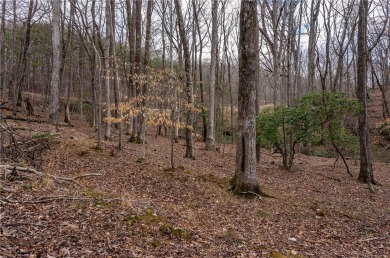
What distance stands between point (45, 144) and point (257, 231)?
645 cm

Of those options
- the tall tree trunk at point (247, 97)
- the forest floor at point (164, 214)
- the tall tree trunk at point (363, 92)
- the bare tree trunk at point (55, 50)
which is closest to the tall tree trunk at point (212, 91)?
the forest floor at point (164, 214)

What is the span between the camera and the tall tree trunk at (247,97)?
6.38 meters

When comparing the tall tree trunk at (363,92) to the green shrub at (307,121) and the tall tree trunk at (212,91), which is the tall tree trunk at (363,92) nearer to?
the green shrub at (307,121)

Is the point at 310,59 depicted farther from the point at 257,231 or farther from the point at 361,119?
the point at 257,231

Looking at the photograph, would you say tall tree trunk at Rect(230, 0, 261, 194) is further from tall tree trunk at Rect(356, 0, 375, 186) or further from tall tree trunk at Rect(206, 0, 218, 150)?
tall tree trunk at Rect(206, 0, 218, 150)

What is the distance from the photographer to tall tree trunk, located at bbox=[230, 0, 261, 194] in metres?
6.38

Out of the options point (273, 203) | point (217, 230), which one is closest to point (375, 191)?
point (273, 203)

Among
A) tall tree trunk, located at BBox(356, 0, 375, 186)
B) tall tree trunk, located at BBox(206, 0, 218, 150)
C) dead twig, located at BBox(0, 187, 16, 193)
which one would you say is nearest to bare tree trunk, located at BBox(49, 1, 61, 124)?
tall tree trunk, located at BBox(206, 0, 218, 150)

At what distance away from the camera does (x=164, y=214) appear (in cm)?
489

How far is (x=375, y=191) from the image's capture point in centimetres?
915

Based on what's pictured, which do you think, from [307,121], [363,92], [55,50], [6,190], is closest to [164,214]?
[6,190]

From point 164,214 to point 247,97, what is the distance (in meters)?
3.03

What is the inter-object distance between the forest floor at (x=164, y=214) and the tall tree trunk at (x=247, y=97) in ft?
1.77

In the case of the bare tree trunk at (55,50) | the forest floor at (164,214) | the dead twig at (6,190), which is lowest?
the forest floor at (164,214)
